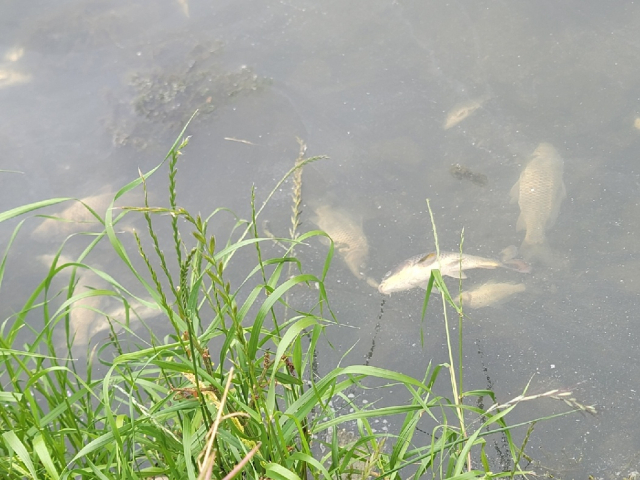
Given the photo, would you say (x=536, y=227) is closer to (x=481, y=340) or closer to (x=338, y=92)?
(x=481, y=340)

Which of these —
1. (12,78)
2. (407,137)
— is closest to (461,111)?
(407,137)

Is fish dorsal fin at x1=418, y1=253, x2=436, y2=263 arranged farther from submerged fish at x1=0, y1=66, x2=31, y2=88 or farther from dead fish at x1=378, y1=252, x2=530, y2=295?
submerged fish at x1=0, y1=66, x2=31, y2=88

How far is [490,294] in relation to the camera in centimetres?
190

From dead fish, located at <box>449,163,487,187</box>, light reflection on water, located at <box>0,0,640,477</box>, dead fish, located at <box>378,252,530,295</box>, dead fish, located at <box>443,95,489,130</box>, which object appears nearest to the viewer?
light reflection on water, located at <box>0,0,640,477</box>

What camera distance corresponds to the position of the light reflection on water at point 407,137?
1.81 metres

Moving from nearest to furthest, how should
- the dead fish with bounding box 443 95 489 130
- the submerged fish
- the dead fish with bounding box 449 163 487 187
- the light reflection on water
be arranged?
1. the light reflection on water
2. the dead fish with bounding box 449 163 487 187
3. the dead fish with bounding box 443 95 489 130
4. the submerged fish

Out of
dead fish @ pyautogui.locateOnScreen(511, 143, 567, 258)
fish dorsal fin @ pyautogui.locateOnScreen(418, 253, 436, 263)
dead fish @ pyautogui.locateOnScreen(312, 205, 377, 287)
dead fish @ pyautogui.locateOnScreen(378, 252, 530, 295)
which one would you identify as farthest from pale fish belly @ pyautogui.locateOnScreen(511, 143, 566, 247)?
dead fish @ pyautogui.locateOnScreen(312, 205, 377, 287)

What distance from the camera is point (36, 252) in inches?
87.0

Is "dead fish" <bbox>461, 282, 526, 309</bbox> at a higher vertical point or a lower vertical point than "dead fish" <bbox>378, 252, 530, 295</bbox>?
lower

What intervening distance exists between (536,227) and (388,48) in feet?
3.16

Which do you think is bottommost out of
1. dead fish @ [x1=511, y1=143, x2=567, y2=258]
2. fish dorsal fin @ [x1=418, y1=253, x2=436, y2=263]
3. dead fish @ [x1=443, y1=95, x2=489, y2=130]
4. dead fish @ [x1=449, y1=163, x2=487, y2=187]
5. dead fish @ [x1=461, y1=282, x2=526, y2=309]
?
dead fish @ [x1=461, y1=282, x2=526, y2=309]

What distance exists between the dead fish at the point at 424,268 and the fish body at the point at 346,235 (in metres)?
0.08

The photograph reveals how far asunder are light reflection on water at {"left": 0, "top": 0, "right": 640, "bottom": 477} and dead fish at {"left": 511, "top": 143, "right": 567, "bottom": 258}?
3cm

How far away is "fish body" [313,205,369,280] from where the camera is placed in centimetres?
200
